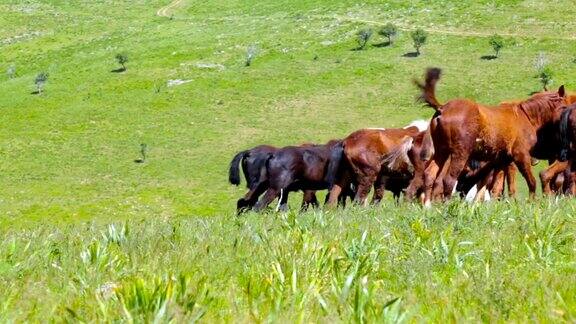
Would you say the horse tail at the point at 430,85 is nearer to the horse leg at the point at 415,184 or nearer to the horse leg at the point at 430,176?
the horse leg at the point at 430,176

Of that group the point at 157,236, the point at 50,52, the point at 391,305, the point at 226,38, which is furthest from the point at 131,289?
the point at 50,52

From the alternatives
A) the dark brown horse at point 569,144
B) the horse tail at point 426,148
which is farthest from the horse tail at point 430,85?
the dark brown horse at point 569,144

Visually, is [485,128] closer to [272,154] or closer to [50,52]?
[272,154]

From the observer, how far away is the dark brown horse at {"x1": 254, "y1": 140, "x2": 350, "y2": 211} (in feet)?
63.3

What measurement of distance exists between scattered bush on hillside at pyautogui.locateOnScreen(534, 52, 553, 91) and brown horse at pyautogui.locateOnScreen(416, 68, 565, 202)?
1709 inches

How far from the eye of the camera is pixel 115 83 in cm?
7025

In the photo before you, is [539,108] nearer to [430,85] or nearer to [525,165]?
[525,165]

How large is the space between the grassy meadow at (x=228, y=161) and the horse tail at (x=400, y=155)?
6411 millimetres

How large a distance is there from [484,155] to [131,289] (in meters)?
11.5

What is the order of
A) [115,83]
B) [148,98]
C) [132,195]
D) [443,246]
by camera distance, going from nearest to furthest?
[443,246] < [132,195] < [148,98] < [115,83]

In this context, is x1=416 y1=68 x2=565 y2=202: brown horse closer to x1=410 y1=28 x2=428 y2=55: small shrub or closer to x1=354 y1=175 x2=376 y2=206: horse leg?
x1=354 y1=175 x2=376 y2=206: horse leg

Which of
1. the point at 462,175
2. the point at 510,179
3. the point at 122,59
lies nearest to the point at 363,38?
the point at 122,59

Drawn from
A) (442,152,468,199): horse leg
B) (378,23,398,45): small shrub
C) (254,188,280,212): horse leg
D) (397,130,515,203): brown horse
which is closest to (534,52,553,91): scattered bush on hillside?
(378,23,398,45): small shrub

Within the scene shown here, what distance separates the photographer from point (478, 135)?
13.8 metres
